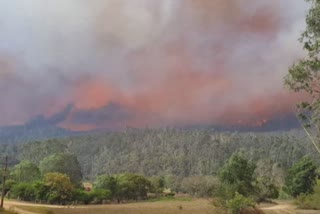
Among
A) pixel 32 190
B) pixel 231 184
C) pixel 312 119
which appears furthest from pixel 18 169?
pixel 312 119

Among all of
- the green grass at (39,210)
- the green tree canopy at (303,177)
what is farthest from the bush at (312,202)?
the green grass at (39,210)

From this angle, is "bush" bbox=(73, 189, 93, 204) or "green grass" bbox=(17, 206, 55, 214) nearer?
"green grass" bbox=(17, 206, 55, 214)

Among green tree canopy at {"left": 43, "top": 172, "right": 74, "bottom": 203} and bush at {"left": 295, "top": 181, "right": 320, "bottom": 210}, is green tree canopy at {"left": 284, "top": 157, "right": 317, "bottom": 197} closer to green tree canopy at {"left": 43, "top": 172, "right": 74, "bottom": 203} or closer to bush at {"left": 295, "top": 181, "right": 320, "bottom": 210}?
bush at {"left": 295, "top": 181, "right": 320, "bottom": 210}

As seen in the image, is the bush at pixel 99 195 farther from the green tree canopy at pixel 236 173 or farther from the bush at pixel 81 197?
the green tree canopy at pixel 236 173

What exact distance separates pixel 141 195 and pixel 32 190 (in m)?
27.8

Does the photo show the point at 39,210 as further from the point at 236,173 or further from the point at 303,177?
the point at 303,177

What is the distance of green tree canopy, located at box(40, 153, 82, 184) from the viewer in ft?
382

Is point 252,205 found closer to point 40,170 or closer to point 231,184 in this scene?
point 231,184

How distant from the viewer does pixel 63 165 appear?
120 metres

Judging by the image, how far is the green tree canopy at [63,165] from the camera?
382 ft

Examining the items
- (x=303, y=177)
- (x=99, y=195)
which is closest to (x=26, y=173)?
(x=99, y=195)

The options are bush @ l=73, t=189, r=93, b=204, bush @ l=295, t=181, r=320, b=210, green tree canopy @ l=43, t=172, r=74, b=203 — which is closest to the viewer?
bush @ l=295, t=181, r=320, b=210

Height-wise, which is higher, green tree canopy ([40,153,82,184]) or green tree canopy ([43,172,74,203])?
green tree canopy ([40,153,82,184])

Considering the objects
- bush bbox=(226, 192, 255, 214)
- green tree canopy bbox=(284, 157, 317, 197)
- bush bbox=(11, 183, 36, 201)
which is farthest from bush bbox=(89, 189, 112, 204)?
bush bbox=(226, 192, 255, 214)
